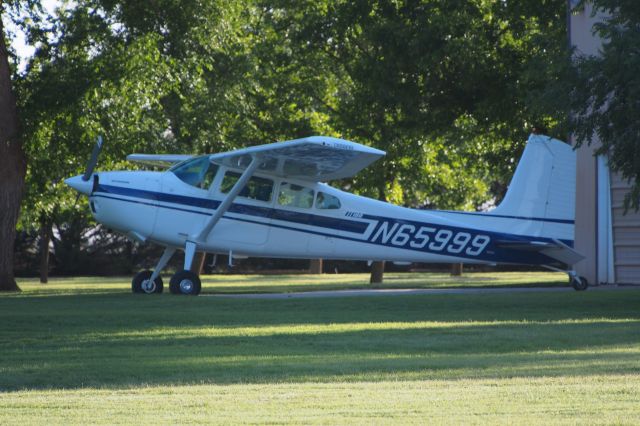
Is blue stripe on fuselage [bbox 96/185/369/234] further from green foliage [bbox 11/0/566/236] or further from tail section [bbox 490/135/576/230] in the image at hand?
green foliage [bbox 11/0/566/236]

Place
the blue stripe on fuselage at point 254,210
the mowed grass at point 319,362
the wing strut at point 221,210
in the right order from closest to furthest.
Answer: the mowed grass at point 319,362 → the wing strut at point 221,210 → the blue stripe on fuselage at point 254,210

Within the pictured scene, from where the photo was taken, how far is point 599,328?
1328cm

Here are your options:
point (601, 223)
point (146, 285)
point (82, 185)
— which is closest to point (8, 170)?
point (82, 185)

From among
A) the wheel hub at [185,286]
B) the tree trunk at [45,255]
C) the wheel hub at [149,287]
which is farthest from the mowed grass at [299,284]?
the wheel hub at [185,286]

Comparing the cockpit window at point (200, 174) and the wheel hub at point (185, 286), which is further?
the cockpit window at point (200, 174)

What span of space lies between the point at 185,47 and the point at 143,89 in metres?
3.38

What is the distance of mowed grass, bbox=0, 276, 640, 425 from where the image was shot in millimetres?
7168

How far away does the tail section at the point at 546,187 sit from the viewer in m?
22.0

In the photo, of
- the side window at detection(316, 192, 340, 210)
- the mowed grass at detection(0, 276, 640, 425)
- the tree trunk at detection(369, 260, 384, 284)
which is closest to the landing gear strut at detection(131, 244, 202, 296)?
the mowed grass at detection(0, 276, 640, 425)

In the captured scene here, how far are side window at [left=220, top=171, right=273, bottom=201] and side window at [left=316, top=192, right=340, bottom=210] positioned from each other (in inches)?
41.0

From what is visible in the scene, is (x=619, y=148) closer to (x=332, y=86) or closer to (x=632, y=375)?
(x=632, y=375)

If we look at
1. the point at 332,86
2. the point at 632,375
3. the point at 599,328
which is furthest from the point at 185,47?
the point at 632,375

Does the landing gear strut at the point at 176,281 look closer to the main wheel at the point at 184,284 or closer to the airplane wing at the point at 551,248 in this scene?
the main wheel at the point at 184,284

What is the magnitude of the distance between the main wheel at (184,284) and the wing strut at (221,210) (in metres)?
0.19
